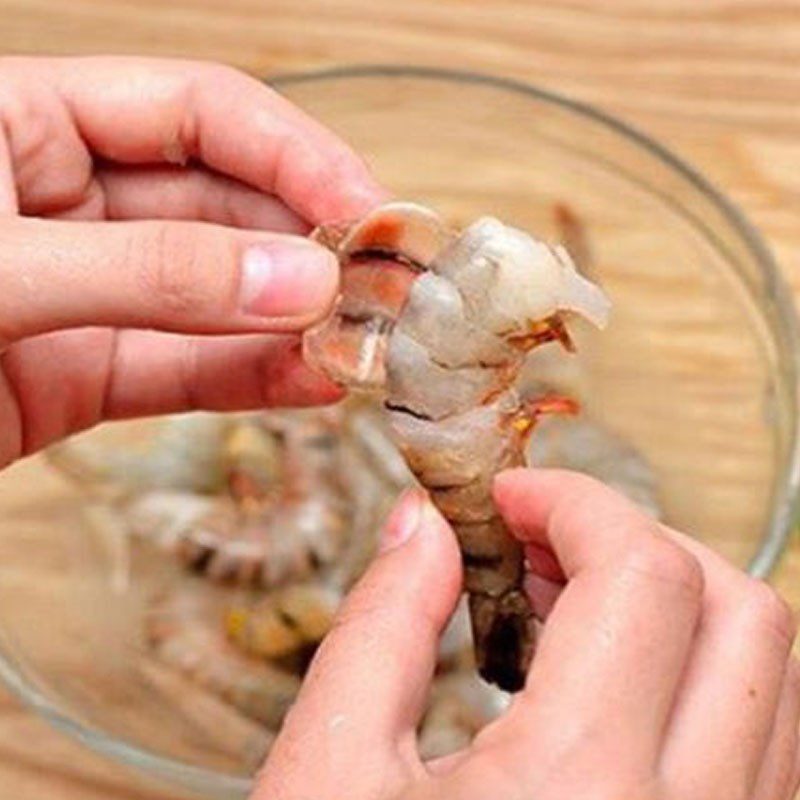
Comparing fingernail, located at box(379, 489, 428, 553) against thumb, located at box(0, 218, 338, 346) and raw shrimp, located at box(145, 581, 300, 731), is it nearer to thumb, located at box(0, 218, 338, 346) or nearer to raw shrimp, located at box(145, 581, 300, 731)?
thumb, located at box(0, 218, 338, 346)

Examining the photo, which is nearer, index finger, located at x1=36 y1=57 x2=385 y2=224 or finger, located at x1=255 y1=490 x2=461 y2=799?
finger, located at x1=255 y1=490 x2=461 y2=799

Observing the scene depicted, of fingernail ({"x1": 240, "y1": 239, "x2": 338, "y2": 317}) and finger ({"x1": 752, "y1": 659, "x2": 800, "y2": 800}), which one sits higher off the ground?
fingernail ({"x1": 240, "y1": 239, "x2": 338, "y2": 317})

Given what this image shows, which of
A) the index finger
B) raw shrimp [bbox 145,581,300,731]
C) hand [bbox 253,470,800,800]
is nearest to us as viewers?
hand [bbox 253,470,800,800]

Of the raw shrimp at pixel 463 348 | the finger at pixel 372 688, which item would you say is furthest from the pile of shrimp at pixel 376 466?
the finger at pixel 372 688

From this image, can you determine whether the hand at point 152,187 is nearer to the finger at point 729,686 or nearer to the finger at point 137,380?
the finger at point 137,380

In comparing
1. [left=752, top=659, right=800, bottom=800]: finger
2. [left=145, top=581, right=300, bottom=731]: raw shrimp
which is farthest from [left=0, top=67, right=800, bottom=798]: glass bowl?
[left=752, top=659, right=800, bottom=800]: finger

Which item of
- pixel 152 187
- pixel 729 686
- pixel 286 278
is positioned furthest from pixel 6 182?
pixel 729 686

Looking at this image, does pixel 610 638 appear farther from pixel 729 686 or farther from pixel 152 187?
pixel 152 187

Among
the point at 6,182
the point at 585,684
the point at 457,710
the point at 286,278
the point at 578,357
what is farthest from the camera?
the point at 578,357
